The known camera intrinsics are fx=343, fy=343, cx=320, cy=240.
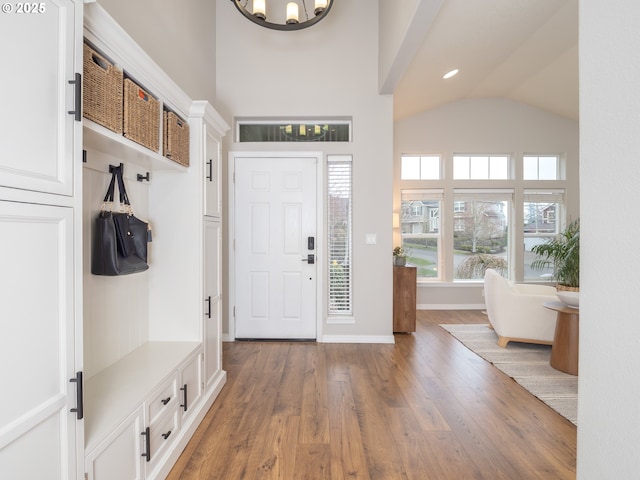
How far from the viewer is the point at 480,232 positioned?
18.9 ft

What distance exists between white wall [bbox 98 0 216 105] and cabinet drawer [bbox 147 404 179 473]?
226 centimetres

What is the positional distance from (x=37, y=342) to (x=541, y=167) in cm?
680

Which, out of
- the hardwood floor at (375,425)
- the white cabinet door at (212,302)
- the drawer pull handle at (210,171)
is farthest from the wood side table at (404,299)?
the drawer pull handle at (210,171)

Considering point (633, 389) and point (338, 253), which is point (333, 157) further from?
point (633, 389)

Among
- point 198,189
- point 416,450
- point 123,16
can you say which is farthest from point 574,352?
point 123,16

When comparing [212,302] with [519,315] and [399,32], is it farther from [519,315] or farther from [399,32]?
[519,315]

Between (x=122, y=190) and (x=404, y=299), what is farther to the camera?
(x=404, y=299)

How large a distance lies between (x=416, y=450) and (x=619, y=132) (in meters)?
1.92

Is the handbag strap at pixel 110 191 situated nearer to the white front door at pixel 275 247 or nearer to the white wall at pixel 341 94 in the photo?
the white front door at pixel 275 247

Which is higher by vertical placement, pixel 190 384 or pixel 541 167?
pixel 541 167

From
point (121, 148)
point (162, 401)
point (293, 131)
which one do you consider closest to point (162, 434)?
point (162, 401)

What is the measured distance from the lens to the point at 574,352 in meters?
2.97

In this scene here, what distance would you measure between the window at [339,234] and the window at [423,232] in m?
2.10

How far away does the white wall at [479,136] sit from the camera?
566 cm
